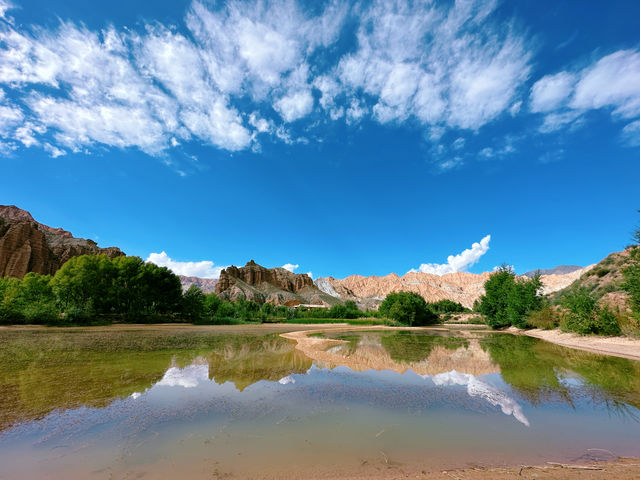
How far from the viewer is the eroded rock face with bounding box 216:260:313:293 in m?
171

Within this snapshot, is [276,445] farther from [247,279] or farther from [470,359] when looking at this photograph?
[247,279]

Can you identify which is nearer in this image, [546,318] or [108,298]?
[546,318]

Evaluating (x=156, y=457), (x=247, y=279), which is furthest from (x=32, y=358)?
(x=247, y=279)

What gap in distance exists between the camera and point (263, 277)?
184 meters

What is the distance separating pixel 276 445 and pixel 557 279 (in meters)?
242

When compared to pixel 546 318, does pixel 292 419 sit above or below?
below

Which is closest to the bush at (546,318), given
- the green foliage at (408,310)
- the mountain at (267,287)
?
the green foliage at (408,310)

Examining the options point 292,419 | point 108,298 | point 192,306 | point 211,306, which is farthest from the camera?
point 211,306

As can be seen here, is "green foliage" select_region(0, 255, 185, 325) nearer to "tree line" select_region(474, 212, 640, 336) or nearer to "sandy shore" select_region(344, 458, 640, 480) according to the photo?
"sandy shore" select_region(344, 458, 640, 480)

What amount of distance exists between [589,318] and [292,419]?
3282 cm

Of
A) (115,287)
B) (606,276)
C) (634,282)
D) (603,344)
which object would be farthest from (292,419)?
(606,276)

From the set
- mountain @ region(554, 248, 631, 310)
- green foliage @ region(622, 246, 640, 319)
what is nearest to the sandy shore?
green foliage @ region(622, 246, 640, 319)

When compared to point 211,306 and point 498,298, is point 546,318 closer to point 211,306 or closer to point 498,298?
point 498,298

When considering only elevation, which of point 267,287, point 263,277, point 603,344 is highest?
point 263,277
